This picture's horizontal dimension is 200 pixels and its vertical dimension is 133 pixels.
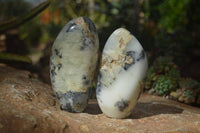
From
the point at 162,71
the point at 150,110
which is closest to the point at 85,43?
the point at 150,110

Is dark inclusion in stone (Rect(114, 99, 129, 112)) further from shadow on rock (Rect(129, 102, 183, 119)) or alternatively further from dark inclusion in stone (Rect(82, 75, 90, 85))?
dark inclusion in stone (Rect(82, 75, 90, 85))

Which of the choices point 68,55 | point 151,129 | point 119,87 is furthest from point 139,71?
point 68,55

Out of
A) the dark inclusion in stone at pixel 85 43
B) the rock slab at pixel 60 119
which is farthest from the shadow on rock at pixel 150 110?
the dark inclusion in stone at pixel 85 43

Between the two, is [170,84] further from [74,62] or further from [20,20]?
[20,20]

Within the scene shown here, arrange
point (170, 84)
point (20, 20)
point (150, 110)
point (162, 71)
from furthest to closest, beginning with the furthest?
point (20, 20) → point (162, 71) → point (170, 84) → point (150, 110)

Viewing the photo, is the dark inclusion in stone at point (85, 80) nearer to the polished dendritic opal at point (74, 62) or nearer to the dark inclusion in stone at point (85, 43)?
the polished dendritic opal at point (74, 62)

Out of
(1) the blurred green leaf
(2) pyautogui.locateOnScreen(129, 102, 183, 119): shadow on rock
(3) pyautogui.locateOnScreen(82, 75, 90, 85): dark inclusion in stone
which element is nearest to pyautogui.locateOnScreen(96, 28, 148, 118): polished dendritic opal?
(3) pyautogui.locateOnScreen(82, 75, 90, 85): dark inclusion in stone
